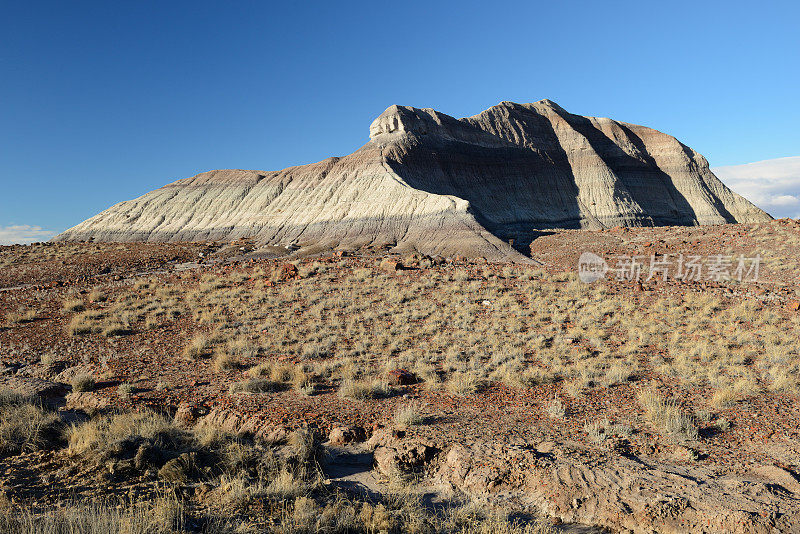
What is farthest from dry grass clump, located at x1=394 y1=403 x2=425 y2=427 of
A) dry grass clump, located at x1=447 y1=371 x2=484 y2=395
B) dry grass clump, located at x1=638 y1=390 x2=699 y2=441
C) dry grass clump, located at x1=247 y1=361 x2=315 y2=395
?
dry grass clump, located at x1=638 y1=390 x2=699 y2=441

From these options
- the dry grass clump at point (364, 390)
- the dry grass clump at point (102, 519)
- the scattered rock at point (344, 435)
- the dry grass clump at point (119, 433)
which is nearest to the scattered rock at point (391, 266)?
the dry grass clump at point (364, 390)

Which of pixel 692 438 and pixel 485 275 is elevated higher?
pixel 485 275

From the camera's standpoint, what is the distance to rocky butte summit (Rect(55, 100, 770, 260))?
41750 millimetres

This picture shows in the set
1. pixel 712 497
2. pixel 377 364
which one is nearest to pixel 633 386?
pixel 712 497

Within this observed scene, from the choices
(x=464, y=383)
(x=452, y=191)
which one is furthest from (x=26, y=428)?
(x=452, y=191)

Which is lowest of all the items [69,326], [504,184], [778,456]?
[778,456]

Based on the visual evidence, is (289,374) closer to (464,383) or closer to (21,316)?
(464,383)

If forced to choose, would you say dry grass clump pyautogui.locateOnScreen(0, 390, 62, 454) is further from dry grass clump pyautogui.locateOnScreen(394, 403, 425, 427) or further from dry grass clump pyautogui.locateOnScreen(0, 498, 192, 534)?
dry grass clump pyautogui.locateOnScreen(394, 403, 425, 427)

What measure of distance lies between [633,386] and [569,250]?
21243 millimetres

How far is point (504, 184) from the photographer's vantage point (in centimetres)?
5825

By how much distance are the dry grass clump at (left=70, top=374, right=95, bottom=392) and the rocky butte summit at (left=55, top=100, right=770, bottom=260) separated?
26391 millimetres

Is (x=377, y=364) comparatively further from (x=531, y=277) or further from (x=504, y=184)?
(x=504, y=184)

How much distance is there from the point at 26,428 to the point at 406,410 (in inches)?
238

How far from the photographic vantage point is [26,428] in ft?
20.9
